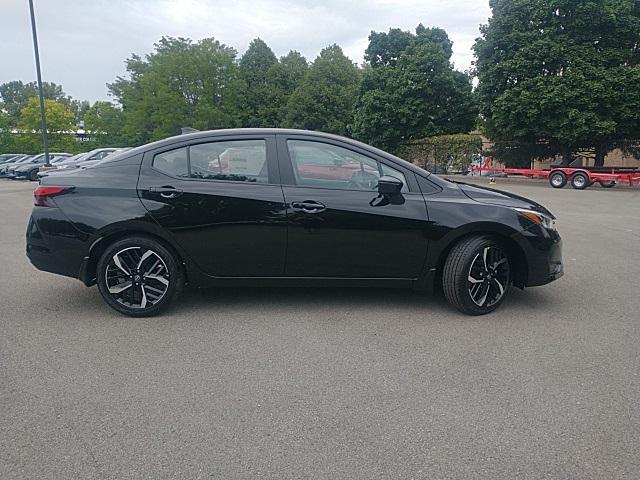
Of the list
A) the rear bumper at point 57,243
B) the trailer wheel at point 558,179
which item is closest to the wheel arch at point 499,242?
the rear bumper at point 57,243

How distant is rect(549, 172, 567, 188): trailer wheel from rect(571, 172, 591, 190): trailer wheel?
392 millimetres

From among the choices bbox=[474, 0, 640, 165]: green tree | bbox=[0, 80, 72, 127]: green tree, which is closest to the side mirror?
bbox=[474, 0, 640, 165]: green tree

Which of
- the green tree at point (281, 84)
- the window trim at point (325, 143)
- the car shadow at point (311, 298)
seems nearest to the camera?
the window trim at point (325, 143)

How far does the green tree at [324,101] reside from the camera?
38.8 m

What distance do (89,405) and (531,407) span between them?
2.58 m

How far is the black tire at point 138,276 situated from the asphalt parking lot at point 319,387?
147 millimetres

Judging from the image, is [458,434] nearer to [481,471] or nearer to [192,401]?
[481,471]

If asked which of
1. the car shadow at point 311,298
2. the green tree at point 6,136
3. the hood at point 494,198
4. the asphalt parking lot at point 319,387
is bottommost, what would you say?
the asphalt parking lot at point 319,387

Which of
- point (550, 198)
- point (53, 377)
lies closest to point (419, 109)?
point (550, 198)

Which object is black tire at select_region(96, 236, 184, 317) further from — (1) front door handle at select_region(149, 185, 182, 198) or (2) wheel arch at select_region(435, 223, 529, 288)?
(2) wheel arch at select_region(435, 223, 529, 288)

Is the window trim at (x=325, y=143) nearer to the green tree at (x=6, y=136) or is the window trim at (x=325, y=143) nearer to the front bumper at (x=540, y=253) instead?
the front bumper at (x=540, y=253)

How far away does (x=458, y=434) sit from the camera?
107 inches

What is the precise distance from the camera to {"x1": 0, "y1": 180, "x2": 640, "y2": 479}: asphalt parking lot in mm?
2506

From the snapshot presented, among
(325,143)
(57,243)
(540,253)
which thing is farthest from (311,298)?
(57,243)
